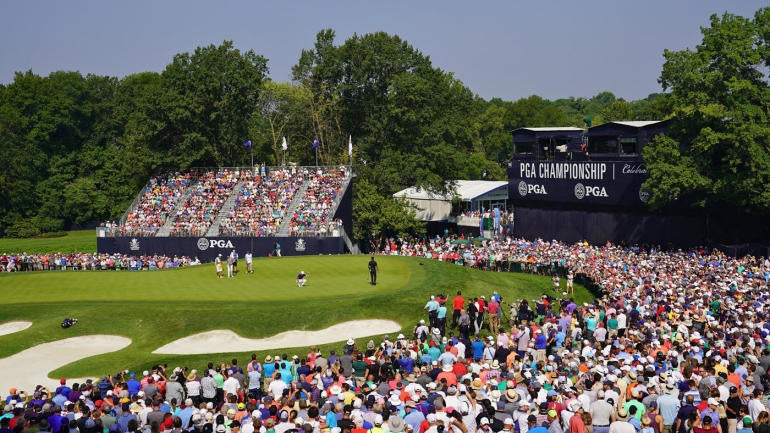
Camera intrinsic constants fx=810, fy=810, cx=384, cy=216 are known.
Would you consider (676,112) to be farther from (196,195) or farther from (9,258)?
(9,258)

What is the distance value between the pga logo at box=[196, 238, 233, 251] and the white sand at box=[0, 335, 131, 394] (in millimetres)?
28022

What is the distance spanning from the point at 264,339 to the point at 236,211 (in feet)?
110

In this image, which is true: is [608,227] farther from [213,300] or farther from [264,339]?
[264,339]

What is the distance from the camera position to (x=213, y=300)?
36.1 meters

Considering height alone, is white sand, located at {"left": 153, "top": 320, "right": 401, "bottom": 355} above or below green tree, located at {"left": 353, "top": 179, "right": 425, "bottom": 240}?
below

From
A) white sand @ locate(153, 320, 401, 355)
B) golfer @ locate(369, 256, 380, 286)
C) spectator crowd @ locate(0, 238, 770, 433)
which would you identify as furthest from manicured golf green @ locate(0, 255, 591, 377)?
spectator crowd @ locate(0, 238, 770, 433)

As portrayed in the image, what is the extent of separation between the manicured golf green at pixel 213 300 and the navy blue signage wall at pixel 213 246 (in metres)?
14.0

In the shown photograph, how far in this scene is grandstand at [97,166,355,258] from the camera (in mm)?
60875

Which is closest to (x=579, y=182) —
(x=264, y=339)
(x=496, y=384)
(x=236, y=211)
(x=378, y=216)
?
(x=378, y=216)

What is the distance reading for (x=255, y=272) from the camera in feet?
141

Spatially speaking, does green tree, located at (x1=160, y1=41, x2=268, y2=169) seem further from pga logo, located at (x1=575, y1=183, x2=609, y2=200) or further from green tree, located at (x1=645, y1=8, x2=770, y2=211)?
green tree, located at (x1=645, y1=8, x2=770, y2=211)

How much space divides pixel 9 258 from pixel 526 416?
4992cm

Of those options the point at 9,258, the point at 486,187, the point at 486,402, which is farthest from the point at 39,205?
the point at 486,402

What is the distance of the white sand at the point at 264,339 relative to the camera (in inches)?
1235
